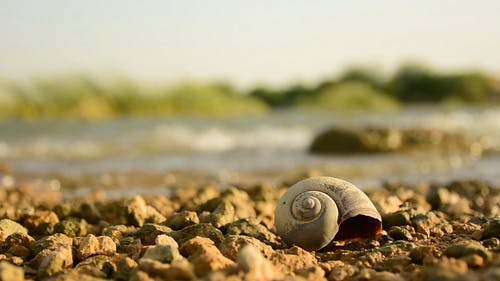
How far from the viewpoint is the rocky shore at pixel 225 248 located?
2.29 m

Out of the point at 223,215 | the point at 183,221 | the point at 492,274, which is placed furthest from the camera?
the point at 223,215

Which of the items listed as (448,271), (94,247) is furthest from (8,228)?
(448,271)

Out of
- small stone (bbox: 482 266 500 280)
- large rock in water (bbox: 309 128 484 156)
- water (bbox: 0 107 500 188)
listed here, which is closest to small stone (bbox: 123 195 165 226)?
small stone (bbox: 482 266 500 280)

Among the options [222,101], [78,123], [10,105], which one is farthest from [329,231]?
[222,101]

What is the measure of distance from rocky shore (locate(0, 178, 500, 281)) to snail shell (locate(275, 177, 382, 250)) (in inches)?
2.9

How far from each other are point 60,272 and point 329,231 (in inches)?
47.3

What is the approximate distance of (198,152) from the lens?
12.7 meters

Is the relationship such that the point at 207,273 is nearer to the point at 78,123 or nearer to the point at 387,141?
the point at 387,141

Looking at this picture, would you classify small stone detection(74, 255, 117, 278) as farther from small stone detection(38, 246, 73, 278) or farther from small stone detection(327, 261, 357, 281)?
small stone detection(327, 261, 357, 281)

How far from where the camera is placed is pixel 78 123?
69.5 feet

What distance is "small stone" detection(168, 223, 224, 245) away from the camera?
307 centimetres

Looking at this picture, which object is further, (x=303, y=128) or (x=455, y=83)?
(x=455, y=83)

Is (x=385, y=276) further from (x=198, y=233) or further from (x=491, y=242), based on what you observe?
(x=198, y=233)

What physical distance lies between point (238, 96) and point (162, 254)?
2957cm
